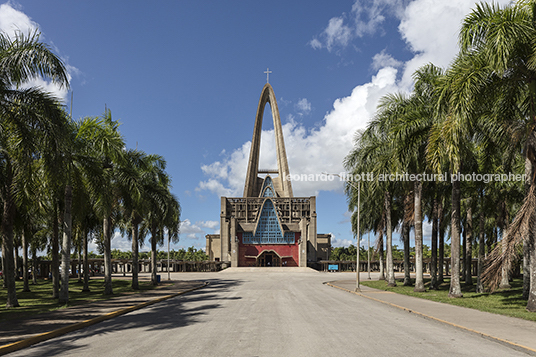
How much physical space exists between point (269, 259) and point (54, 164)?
69965 millimetres

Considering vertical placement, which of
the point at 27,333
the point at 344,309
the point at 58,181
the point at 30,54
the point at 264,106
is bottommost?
the point at 344,309

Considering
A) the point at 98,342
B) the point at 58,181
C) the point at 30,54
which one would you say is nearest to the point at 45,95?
the point at 30,54

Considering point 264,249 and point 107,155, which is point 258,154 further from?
point 107,155

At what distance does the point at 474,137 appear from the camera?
2214 centimetres

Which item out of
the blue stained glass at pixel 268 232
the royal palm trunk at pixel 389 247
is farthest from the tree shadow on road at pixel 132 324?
the blue stained glass at pixel 268 232

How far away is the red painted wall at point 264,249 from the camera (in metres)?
79.8

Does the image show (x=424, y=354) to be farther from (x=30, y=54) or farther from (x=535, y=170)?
(x=30, y=54)

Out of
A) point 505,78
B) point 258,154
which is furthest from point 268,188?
point 505,78

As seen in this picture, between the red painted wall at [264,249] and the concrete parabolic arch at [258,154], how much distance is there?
100 feet

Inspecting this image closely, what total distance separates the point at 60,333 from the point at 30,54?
380 inches

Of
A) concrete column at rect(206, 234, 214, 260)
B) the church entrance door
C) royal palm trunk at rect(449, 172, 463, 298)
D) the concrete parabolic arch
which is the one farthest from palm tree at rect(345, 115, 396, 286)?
the concrete parabolic arch

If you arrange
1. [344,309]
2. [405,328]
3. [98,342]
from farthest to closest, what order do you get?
1. [344,309]
2. [405,328]
3. [98,342]

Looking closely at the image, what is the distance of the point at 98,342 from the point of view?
31.9 ft

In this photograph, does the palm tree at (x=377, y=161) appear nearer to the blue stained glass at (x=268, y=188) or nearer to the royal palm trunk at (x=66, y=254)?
the royal palm trunk at (x=66, y=254)
